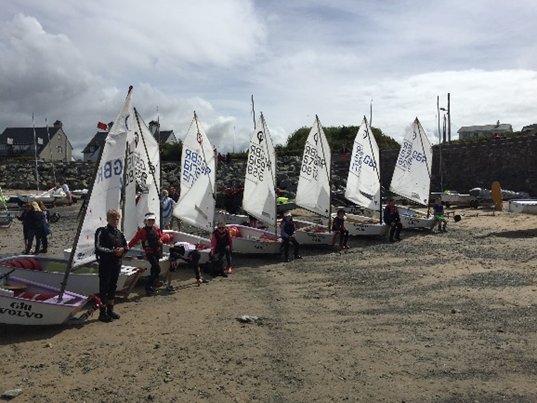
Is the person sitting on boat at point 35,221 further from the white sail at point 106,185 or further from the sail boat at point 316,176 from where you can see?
the sail boat at point 316,176

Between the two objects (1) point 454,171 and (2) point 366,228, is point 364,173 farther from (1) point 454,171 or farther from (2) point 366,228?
(1) point 454,171

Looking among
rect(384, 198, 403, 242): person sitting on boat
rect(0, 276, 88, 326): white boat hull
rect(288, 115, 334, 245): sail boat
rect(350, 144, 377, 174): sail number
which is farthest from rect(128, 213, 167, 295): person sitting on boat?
rect(350, 144, 377, 174): sail number

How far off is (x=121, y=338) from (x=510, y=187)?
30175 millimetres

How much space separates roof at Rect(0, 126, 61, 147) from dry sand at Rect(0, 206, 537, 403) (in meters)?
63.6

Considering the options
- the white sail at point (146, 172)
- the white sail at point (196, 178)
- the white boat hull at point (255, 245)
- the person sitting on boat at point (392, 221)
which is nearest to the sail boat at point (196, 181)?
the white sail at point (196, 178)

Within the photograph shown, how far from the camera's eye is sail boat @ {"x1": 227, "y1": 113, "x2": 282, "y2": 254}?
1330 centimetres

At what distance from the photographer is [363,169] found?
57.3 feet

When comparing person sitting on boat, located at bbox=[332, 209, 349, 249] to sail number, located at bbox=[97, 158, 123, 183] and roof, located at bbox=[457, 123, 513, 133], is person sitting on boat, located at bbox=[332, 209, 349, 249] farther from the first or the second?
roof, located at bbox=[457, 123, 513, 133]

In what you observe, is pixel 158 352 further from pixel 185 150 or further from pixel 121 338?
pixel 185 150

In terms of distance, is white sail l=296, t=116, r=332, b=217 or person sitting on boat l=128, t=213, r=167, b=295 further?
white sail l=296, t=116, r=332, b=217

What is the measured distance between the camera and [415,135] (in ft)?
63.2

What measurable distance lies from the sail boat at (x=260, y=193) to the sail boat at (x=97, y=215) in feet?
15.8

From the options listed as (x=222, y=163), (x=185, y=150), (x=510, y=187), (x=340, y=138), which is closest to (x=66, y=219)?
(x=185, y=150)

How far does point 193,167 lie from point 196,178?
305 mm
